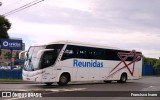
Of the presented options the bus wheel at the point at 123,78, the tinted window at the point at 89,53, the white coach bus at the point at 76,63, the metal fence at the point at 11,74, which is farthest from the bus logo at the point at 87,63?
the metal fence at the point at 11,74

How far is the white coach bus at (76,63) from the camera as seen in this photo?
22156 mm

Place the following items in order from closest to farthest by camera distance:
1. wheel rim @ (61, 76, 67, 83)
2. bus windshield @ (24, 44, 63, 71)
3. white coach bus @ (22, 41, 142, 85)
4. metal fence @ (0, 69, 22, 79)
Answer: bus windshield @ (24, 44, 63, 71)
white coach bus @ (22, 41, 142, 85)
wheel rim @ (61, 76, 67, 83)
metal fence @ (0, 69, 22, 79)

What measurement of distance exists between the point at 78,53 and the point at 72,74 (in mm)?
1615

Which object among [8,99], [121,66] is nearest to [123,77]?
[121,66]

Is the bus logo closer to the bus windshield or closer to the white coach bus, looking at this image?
the white coach bus

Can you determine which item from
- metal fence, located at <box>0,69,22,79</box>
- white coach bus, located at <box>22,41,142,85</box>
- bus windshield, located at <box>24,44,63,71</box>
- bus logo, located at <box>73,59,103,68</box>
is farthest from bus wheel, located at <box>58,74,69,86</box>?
metal fence, located at <box>0,69,22,79</box>

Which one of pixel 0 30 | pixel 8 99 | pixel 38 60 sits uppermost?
pixel 0 30

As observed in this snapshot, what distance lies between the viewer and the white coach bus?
2216cm

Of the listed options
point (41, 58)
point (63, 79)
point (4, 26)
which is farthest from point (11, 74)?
point (41, 58)

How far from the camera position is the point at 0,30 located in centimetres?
4900

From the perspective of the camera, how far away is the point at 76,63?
964 inches

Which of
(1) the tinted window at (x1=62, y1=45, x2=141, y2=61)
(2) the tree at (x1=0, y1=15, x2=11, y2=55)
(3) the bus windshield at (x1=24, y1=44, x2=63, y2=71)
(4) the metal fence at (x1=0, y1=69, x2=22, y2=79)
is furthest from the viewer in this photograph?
(2) the tree at (x1=0, y1=15, x2=11, y2=55)

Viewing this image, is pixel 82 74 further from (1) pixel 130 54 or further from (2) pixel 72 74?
(1) pixel 130 54

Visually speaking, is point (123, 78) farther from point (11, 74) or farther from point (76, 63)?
point (11, 74)
